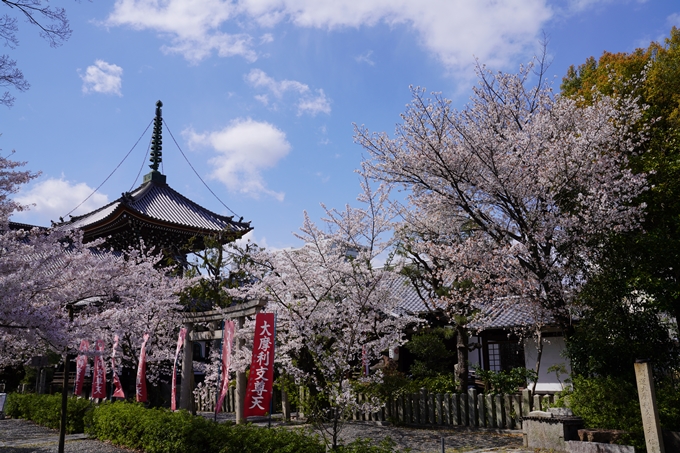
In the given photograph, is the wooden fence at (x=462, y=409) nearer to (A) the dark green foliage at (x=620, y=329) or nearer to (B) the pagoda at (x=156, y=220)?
(A) the dark green foliage at (x=620, y=329)

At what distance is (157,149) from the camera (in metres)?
25.8

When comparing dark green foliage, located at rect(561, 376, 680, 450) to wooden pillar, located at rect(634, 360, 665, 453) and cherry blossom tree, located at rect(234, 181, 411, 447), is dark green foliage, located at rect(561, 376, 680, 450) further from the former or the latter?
cherry blossom tree, located at rect(234, 181, 411, 447)

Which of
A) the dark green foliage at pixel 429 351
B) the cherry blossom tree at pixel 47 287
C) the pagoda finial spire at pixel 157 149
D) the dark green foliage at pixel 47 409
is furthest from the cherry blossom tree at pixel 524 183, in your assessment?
the pagoda finial spire at pixel 157 149

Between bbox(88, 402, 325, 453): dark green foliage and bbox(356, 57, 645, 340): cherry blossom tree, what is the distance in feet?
19.9

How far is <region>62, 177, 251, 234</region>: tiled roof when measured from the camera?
2152 cm

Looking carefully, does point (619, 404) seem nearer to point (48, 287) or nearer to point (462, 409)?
point (462, 409)

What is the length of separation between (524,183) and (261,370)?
7031 millimetres

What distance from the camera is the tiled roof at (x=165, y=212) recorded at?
21516mm

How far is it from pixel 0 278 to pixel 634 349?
10575 millimetres

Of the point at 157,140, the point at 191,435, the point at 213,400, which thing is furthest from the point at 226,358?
the point at 157,140

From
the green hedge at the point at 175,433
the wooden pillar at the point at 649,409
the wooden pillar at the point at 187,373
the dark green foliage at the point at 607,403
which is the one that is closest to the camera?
the green hedge at the point at 175,433

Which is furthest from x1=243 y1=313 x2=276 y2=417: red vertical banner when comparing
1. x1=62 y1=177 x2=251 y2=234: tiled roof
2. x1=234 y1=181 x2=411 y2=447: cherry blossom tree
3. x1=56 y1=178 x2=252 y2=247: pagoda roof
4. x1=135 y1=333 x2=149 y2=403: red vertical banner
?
x1=62 y1=177 x2=251 y2=234: tiled roof

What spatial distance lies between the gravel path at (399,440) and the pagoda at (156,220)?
7069 mm

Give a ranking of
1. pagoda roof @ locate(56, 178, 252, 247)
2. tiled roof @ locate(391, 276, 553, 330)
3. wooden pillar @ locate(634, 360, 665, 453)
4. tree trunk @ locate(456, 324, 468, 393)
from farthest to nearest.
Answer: pagoda roof @ locate(56, 178, 252, 247) → tree trunk @ locate(456, 324, 468, 393) → tiled roof @ locate(391, 276, 553, 330) → wooden pillar @ locate(634, 360, 665, 453)
